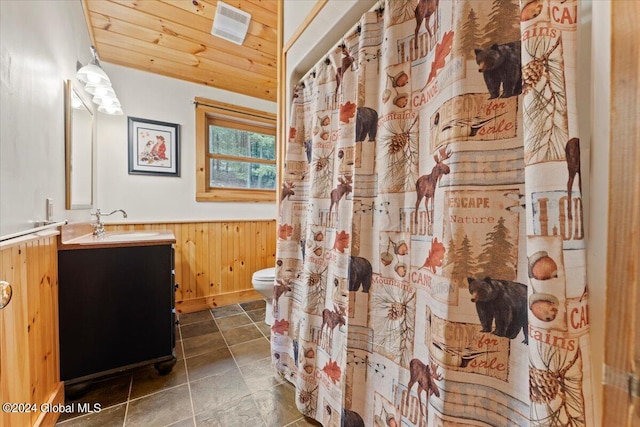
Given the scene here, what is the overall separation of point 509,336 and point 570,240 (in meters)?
0.28

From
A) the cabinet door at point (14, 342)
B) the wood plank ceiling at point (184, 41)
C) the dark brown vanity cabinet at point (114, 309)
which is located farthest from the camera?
the wood plank ceiling at point (184, 41)

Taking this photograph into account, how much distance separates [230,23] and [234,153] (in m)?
1.24

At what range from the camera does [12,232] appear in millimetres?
903

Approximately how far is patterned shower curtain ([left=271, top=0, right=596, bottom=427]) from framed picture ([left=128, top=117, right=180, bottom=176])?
1915 mm

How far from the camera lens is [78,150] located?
1.67 meters

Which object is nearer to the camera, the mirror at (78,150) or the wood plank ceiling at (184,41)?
the mirror at (78,150)

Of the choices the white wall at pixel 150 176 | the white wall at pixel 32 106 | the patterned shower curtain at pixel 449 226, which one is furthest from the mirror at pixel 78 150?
the patterned shower curtain at pixel 449 226

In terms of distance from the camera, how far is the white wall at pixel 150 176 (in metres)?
2.22

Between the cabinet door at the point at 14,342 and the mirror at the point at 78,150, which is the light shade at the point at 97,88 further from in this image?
the cabinet door at the point at 14,342

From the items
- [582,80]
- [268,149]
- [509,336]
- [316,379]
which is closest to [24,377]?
[316,379]

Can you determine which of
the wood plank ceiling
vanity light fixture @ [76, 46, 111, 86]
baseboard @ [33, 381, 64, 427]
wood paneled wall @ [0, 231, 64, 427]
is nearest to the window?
the wood plank ceiling

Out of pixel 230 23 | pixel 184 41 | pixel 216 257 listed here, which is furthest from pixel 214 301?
pixel 230 23

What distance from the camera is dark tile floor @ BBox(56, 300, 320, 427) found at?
1218mm

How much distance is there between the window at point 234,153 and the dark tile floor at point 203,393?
59.7 inches
